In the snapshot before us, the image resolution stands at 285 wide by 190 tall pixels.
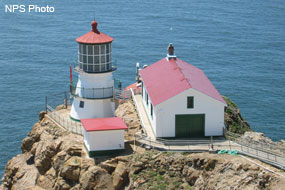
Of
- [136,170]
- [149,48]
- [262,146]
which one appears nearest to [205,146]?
[262,146]

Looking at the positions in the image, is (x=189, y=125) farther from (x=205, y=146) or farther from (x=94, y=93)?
(x=94, y=93)

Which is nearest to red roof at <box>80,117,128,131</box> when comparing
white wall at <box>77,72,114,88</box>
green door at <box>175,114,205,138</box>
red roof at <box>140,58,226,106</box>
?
red roof at <box>140,58,226,106</box>

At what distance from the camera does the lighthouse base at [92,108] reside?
3974cm

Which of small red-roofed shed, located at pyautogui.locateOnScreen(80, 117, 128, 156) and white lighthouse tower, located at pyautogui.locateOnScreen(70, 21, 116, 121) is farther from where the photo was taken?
white lighthouse tower, located at pyautogui.locateOnScreen(70, 21, 116, 121)

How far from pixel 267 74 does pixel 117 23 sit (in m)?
33.8

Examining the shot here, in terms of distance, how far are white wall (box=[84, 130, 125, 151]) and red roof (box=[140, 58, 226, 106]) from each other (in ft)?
10.4

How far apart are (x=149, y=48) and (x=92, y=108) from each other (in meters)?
38.8

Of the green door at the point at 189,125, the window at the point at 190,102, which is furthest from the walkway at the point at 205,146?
the window at the point at 190,102

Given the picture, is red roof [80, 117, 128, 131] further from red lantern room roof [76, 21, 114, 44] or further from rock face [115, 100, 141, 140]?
red lantern room roof [76, 21, 114, 44]

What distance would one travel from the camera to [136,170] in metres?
30.7

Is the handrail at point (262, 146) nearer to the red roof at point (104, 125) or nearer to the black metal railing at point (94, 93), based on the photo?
the red roof at point (104, 125)

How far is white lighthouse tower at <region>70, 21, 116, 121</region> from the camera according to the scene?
38.3 meters

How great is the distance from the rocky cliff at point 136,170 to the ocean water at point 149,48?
13.7 m

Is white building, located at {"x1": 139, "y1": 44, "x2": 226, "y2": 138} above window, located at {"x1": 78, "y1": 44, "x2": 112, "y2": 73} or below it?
below
